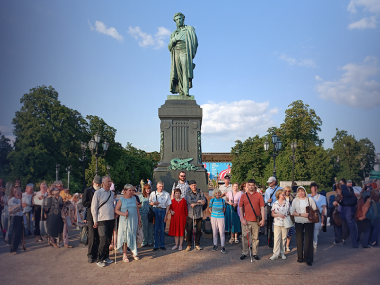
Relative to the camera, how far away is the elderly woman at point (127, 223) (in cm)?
754

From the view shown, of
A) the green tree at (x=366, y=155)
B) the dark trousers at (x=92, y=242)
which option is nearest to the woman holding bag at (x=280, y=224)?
the dark trousers at (x=92, y=242)

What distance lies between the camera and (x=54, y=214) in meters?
9.48

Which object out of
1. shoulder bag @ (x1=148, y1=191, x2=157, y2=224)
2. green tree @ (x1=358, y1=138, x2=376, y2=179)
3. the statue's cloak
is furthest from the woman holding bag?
green tree @ (x1=358, y1=138, x2=376, y2=179)

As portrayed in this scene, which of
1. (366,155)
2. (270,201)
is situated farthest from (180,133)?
(366,155)

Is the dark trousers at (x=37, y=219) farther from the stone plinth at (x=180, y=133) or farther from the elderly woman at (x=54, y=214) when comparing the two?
the stone plinth at (x=180, y=133)

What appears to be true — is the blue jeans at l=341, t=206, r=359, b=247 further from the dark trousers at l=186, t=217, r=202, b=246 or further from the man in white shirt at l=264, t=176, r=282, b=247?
the dark trousers at l=186, t=217, r=202, b=246

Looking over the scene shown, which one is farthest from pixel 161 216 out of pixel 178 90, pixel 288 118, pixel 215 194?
pixel 288 118

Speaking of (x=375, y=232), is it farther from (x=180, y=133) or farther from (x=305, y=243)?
(x=180, y=133)

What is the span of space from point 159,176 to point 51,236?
14.6 feet

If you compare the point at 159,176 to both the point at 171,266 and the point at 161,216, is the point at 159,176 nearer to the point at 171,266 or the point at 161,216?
the point at 161,216

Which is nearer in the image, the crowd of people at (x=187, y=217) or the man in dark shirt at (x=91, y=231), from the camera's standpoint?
the crowd of people at (x=187, y=217)

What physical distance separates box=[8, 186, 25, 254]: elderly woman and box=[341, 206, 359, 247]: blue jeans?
9.36 meters

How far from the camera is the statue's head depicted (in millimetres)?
13883

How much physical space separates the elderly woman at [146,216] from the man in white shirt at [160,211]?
0.82 feet
